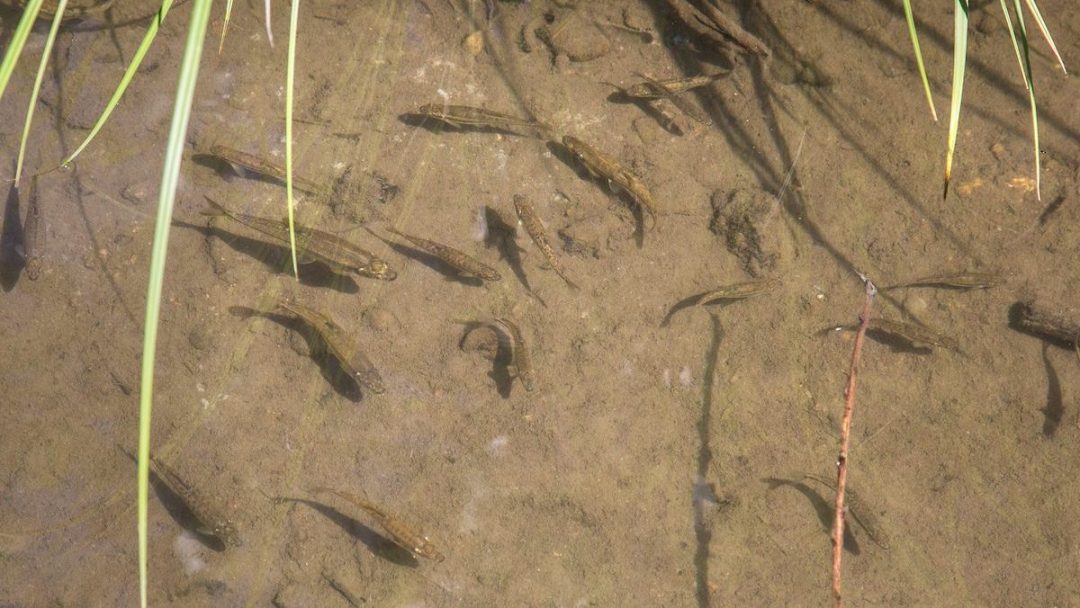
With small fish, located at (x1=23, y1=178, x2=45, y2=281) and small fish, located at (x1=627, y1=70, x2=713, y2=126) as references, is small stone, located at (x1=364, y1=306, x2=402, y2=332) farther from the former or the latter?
small fish, located at (x1=627, y1=70, x2=713, y2=126)

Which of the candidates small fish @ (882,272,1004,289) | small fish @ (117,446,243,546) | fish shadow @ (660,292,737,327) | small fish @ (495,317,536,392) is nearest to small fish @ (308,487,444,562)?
small fish @ (117,446,243,546)

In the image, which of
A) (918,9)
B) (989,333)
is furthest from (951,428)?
(918,9)

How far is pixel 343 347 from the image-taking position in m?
4.22

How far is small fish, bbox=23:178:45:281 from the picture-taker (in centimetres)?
443

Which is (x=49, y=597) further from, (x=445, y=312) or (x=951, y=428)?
(x=951, y=428)

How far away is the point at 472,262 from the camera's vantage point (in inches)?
171

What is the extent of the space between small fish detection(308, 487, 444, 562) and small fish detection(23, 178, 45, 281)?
2.00 metres

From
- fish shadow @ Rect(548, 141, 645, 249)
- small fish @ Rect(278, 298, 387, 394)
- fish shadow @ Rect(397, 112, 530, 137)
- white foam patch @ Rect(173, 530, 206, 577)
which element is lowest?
white foam patch @ Rect(173, 530, 206, 577)

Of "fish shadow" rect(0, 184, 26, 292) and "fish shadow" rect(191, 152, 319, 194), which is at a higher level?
"fish shadow" rect(191, 152, 319, 194)

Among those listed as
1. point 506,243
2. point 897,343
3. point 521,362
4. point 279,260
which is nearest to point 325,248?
point 279,260

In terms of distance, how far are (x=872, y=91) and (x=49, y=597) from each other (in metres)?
5.07

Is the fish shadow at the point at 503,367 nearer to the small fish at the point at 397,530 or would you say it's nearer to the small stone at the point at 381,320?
the small stone at the point at 381,320

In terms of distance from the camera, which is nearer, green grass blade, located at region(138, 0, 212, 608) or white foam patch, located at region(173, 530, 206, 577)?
green grass blade, located at region(138, 0, 212, 608)

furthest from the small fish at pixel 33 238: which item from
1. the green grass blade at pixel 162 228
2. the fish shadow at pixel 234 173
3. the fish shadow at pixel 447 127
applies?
the green grass blade at pixel 162 228
